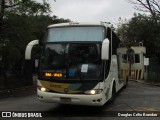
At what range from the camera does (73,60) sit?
12758 mm

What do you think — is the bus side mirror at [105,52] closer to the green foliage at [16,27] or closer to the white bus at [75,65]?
the white bus at [75,65]

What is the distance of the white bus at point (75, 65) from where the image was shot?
40.7 feet

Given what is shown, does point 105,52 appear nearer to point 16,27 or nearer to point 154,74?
point 16,27

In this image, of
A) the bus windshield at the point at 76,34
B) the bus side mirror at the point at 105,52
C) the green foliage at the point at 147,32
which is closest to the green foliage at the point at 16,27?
the bus windshield at the point at 76,34

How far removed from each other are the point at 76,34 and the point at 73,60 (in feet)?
3.71

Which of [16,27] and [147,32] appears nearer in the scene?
[16,27]

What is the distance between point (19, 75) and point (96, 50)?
2839 centimetres

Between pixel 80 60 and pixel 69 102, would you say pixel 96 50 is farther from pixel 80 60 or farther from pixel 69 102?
pixel 69 102

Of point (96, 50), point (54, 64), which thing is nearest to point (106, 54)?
point (96, 50)

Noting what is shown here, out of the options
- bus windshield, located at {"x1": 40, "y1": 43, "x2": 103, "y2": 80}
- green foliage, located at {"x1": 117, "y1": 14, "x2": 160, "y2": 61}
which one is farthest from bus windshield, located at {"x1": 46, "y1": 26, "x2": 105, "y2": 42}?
green foliage, located at {"x1": 117, "y1": 14, "x2": 160, "y2": 61}

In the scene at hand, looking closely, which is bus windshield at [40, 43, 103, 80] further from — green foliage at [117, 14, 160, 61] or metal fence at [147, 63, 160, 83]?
green foliage at [117, 14, 160, 61]

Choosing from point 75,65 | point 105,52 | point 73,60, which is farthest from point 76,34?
point 105,52

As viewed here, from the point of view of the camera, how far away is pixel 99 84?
1252 centimetres

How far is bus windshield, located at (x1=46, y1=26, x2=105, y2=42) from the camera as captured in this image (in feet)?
43.3
